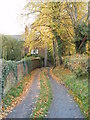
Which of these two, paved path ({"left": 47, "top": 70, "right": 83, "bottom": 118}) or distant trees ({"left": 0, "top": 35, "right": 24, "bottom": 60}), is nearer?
paved path ({"left": 47, "top": 70, "right": 83, "bottom": 118})

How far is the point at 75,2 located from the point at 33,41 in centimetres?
935

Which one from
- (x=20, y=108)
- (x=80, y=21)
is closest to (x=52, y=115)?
(x=20, y=108)

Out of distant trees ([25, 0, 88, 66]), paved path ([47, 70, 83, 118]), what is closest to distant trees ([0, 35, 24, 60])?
distant trees ([25, 0, 88, 66])

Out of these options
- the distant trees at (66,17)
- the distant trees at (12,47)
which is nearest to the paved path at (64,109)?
the distant trees at (66,17)

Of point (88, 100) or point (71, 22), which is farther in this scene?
point (71, 22)

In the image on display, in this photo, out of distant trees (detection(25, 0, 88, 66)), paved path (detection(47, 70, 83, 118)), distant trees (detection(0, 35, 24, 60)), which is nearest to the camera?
paved path (detection(47, 70, 83, 118))

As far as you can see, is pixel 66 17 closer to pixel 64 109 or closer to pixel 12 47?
pixel 64 109

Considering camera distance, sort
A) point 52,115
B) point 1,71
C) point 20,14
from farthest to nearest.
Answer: point 20,14
point 1,71
point 52,115

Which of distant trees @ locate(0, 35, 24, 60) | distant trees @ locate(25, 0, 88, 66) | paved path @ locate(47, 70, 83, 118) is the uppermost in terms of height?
distant trees @ locate(25, 0, 88, 66)

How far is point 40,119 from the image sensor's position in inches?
188

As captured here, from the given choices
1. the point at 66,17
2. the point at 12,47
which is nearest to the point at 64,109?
the point at 66,17

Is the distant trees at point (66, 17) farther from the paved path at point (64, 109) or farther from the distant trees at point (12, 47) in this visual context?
the paved path at point (64, 109)

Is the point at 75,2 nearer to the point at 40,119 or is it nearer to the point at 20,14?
the point at 20,14

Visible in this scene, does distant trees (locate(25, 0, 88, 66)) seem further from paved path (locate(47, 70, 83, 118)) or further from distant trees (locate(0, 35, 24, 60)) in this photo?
paved path (locate(47, 70, 83, 118))
